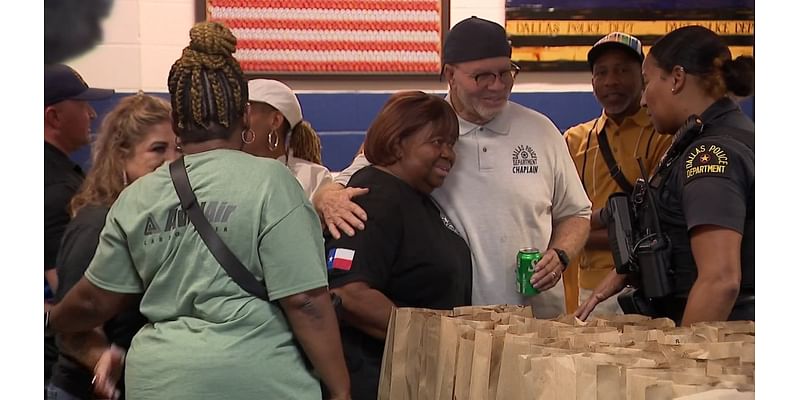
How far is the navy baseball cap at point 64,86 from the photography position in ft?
8.30

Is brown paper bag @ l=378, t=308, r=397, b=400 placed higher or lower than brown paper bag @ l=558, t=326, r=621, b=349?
lower

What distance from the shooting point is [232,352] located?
6.41 feet

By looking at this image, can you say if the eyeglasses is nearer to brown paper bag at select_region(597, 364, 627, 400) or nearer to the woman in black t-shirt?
the woman in black t-shirt

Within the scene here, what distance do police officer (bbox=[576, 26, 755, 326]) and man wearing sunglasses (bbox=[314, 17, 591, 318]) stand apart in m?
0.30

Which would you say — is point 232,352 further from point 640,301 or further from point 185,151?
point 640,301

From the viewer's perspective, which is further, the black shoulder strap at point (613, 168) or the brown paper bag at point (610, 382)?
the black shoulder strap at point (613, 168)

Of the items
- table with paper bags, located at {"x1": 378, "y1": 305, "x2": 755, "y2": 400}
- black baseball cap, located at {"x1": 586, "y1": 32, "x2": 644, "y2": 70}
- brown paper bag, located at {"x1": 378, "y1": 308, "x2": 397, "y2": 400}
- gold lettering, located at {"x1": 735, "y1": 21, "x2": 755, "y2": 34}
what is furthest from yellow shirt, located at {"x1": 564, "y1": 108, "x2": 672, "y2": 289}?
brown paper bag, located at {"x1": 378, "y1": 308, "x2": 397, "y2": 400}

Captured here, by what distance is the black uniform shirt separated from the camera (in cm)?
245

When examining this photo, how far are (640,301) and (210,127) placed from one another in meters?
1.18

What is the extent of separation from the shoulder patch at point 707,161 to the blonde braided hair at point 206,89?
3.29ft

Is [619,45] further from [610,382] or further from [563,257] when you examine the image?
[610,382]

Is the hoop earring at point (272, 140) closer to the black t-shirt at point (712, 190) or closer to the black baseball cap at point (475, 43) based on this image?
the black baseball cap at point (475, 43)

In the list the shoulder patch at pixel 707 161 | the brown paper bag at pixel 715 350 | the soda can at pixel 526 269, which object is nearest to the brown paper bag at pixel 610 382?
the brown paper bag at pixel 715 350
